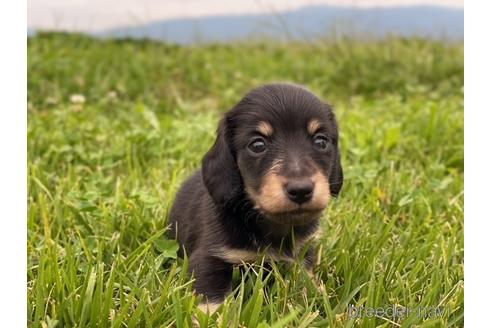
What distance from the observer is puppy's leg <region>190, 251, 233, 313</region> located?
2789 millimetres

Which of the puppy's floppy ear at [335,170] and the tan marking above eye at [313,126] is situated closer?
the tan marking above eye at [313,126]

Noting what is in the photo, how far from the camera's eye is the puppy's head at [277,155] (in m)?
2.53

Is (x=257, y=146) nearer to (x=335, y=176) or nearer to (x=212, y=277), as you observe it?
(x=335, y=176)

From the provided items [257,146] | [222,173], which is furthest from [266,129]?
[222,173]

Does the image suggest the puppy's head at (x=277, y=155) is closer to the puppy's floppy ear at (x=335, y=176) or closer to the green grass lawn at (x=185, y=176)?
the puppy's floppy ear at (x=335, y=176)

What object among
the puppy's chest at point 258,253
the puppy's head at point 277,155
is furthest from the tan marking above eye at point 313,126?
the puppy's chest at point 258,253

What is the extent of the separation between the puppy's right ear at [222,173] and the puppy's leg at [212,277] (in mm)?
280

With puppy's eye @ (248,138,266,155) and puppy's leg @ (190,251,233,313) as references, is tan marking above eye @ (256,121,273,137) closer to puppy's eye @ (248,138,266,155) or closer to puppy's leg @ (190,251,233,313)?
puppy's eye @ (248,138,266,155)

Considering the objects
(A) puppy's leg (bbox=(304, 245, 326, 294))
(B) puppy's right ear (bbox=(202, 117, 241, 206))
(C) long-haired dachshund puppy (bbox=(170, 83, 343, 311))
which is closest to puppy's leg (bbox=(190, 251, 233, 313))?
(C) long-haired dachshund puppy (bbox=(170, 83, 343, 311))

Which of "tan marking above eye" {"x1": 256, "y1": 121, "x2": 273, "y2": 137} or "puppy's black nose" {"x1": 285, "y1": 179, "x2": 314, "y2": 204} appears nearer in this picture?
"puppy's black nose" {"x1": 285, "y1": 179, "x2": 314, "y2": 204}

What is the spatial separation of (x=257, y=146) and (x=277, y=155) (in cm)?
14

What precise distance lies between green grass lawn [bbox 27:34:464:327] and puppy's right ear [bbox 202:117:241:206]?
1.22ft

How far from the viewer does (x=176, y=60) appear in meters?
9.10

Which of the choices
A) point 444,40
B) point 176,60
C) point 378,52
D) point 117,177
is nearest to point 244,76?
point 176,60
